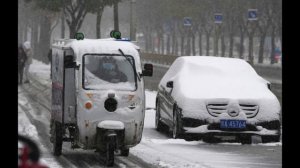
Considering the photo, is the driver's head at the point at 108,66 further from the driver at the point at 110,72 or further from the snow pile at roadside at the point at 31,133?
the snow pile at roadside at the point at 31,133

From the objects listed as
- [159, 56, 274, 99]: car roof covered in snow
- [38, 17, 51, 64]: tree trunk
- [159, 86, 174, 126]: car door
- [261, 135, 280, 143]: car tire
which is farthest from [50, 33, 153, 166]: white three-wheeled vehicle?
[38, 17, 51, 64]: tree trunk

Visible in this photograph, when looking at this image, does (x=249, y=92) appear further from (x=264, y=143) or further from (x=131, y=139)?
(x=131, y=139)

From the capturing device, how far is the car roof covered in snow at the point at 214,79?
16.4 metres

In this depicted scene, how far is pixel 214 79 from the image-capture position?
17375 millimetres

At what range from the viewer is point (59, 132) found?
1402cm

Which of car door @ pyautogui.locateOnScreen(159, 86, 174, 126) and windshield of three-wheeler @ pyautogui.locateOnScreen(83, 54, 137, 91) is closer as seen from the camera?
windshield of three-wheeler @ pyautogui.locateOnScreen(83, 54, 137, 91)

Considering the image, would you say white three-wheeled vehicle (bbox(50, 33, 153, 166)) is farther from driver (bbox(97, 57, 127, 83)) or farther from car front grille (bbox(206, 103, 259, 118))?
car front grille (bbox(206, 103, 259, 118))

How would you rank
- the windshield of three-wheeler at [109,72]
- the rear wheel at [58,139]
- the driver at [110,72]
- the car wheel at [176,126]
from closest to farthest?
the windshield of three-wheeler at [109,72] → the driver at [110,72] → the rear wheel at [58,139] → the car wheel at [176,126]

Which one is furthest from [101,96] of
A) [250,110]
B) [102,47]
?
[250,110]

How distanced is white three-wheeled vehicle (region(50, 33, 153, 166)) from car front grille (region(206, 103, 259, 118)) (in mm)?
2398

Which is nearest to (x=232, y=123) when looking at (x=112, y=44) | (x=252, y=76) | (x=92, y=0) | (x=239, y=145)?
(x=239, y=145)

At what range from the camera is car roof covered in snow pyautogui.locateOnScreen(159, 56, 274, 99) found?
16409 mm

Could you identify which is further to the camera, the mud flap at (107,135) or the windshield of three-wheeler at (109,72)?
the windshield of three-wheeler at (109,72)

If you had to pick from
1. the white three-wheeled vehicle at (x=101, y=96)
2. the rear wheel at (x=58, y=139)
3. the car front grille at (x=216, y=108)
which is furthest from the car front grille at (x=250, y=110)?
the rear wheel at (x=58, y=139)
